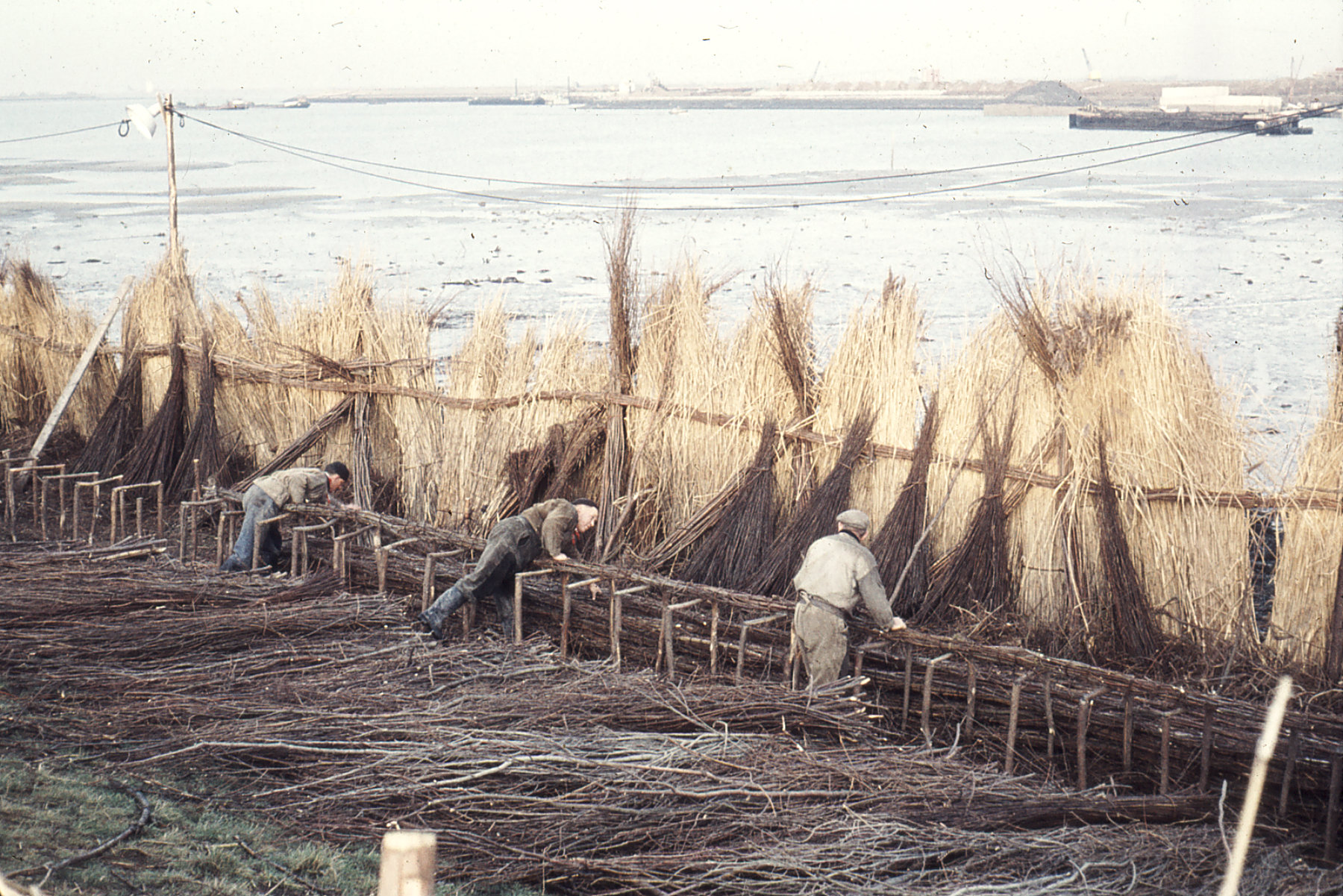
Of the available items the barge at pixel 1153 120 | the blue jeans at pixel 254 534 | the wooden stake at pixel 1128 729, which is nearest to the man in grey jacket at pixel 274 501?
the blue jeans at pixel 254 534

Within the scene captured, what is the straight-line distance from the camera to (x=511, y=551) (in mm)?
6863

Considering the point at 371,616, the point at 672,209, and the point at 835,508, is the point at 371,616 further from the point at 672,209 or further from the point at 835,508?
the point at 672,209

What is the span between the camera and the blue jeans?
7.89m

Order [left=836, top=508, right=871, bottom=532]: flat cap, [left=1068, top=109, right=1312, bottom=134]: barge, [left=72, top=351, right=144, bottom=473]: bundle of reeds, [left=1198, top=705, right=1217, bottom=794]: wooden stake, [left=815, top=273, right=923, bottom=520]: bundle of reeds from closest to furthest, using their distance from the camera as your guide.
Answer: [left=1198, top=705, right=1217, bottom=794]: wooden stake < [left=836, top=508, right=871, bottom=532]: flat cap < [left=815, top=273, right=923, bottom=520]: bundle of reeds < [left=72, top=351, right=144, bottom=473]: bundle of reeds < [left=1068, top=109, right=1312, bottom=134]: barge

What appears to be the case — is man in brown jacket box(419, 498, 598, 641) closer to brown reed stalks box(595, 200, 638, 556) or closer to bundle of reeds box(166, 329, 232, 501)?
brown reed stalks box(595, 200, 638, 556)

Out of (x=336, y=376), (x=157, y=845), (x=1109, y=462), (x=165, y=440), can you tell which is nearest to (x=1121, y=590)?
(x=1109, y=462)

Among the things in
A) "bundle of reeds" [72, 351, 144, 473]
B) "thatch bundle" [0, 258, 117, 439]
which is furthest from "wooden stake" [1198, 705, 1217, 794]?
"thatch bundle" [0, 258, 117, 439]

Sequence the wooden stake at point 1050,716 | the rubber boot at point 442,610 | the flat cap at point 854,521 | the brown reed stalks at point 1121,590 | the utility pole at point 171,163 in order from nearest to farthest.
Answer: the wooden stake at point 1050,716, the flat cap at point 854,521, the brown reed stalks at point 1121,590, the rubber boot at point 442,610, the utility pole at point 171,163

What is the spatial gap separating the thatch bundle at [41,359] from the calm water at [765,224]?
0.72 metres

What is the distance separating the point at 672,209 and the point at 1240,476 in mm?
24970

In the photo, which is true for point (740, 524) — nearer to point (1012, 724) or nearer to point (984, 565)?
point (984, 565)

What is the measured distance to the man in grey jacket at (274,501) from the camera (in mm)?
7930

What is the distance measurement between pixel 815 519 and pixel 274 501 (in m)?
3.44

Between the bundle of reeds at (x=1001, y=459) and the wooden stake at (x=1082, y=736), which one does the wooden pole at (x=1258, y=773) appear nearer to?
the wooden stake at (x=1082, y=736)
